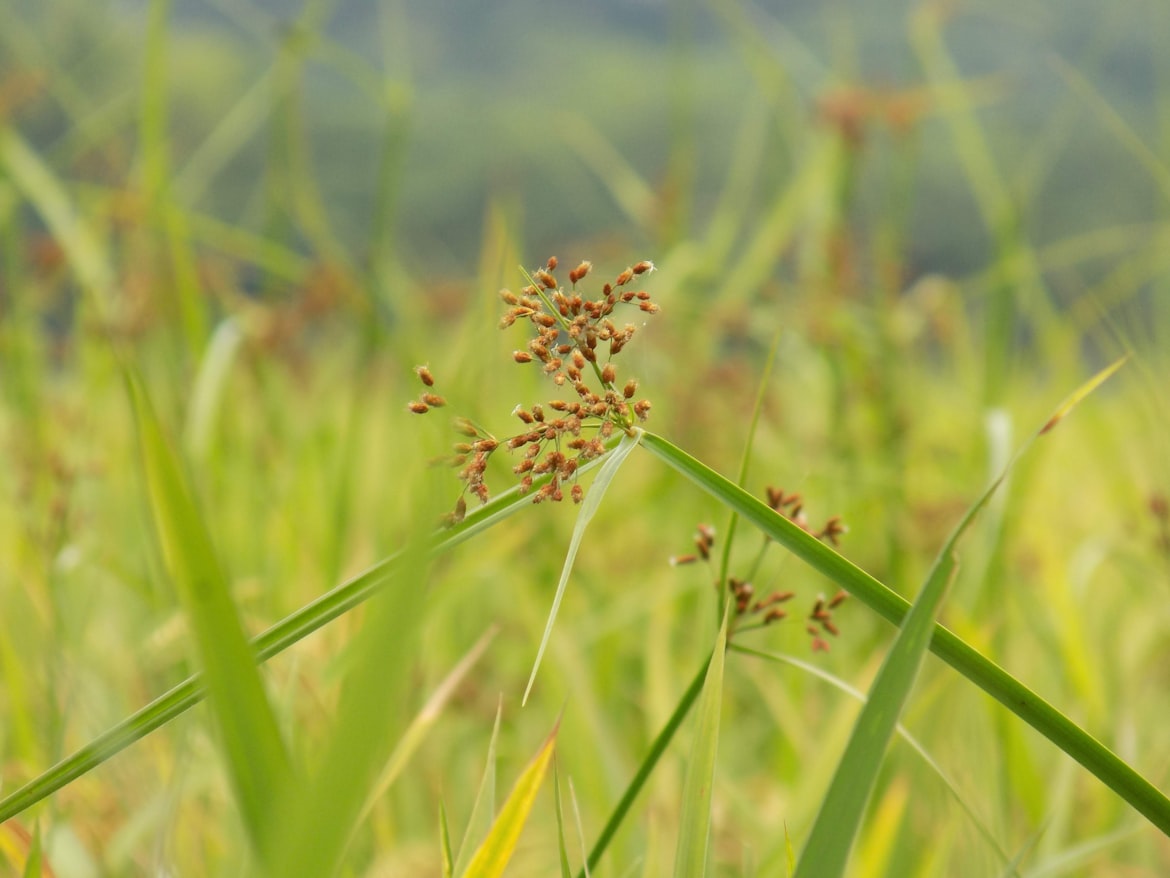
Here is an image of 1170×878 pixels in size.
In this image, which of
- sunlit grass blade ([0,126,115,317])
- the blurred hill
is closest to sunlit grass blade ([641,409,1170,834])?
the blurred hill

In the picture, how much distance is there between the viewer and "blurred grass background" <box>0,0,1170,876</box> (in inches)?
37.6

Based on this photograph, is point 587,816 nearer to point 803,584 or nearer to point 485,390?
point 485,390

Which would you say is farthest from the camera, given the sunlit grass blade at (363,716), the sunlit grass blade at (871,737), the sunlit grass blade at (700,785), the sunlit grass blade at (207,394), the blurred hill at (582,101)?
the blurred hill at (582,101)

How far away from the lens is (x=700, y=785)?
1.55 ft

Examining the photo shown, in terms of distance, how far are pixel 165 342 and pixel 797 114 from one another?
42.3 inches

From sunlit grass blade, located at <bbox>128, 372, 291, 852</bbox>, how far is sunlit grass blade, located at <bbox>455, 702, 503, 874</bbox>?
22 centimetres

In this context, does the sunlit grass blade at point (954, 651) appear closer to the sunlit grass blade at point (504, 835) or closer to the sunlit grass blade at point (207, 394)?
the sunlit grass blade at point (504, 835)

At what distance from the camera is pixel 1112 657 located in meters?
1.21

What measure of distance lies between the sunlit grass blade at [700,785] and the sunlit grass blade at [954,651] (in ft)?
0.24

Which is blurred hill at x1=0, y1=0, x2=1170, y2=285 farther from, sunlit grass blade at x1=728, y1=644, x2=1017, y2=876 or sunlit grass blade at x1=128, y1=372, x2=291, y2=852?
sunlit grass blade at x1=128, y1=372, x2=291, y2=852

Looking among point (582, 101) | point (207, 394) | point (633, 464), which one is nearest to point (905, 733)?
point (207, 394)

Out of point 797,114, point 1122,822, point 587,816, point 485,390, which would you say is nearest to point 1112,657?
point 1122,822

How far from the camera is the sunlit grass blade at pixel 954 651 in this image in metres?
0.41

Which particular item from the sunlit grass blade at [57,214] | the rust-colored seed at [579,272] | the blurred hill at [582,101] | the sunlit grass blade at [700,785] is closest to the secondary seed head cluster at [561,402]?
the rust-colored seed at [579,272]
